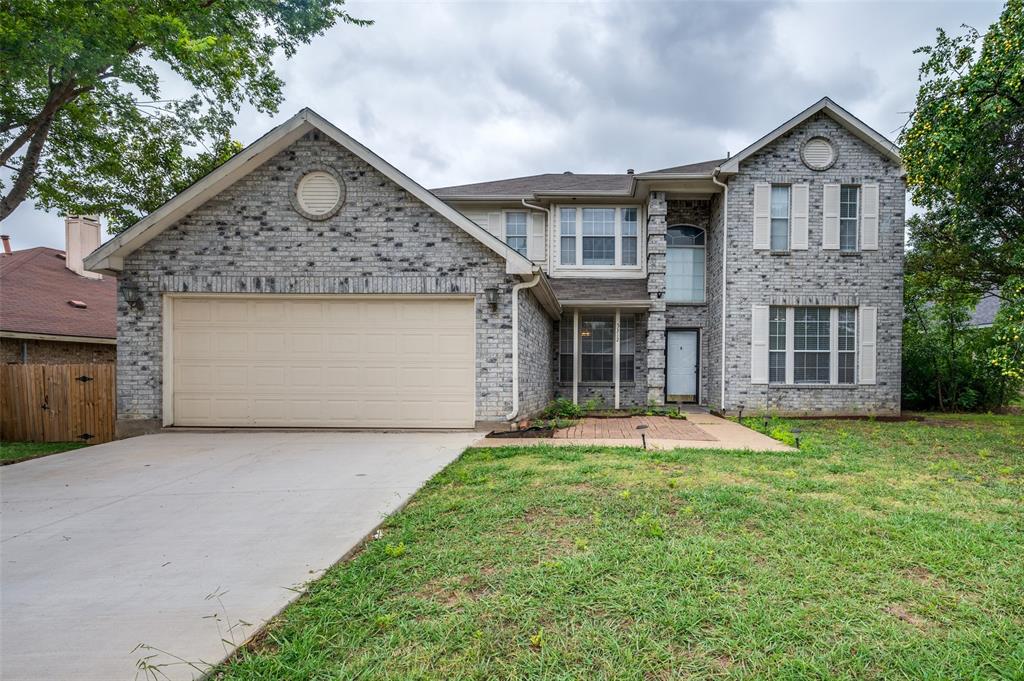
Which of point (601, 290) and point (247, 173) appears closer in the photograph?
point (247, 173)

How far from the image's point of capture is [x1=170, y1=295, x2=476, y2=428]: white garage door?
834 centimetres

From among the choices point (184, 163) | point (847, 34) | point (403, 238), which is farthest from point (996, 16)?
point (184, 163)

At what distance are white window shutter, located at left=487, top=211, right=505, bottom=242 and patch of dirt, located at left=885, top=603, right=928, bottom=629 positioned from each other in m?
11.9

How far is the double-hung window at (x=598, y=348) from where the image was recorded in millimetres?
13055

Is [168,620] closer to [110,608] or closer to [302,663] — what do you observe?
[110,608]

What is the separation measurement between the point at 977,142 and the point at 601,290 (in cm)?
735

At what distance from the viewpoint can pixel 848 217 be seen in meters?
11.4

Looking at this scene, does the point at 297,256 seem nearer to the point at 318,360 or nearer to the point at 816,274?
the point at 318,360

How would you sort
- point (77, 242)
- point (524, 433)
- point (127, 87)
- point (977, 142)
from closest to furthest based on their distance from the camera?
point (977, 142) → point (524, 433) → point (127, 87) → point (77, 242)

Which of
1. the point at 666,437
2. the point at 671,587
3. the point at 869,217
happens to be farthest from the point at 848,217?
the point at 671,587

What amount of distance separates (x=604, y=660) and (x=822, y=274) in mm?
12026

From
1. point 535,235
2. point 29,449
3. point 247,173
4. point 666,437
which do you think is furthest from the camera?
point 535,235

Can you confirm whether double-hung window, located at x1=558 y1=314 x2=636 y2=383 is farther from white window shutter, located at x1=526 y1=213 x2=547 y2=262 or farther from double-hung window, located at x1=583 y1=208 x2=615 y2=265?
white window shutter, located at x1=526 y1=213 x2=547 y2=262

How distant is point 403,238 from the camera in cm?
823
